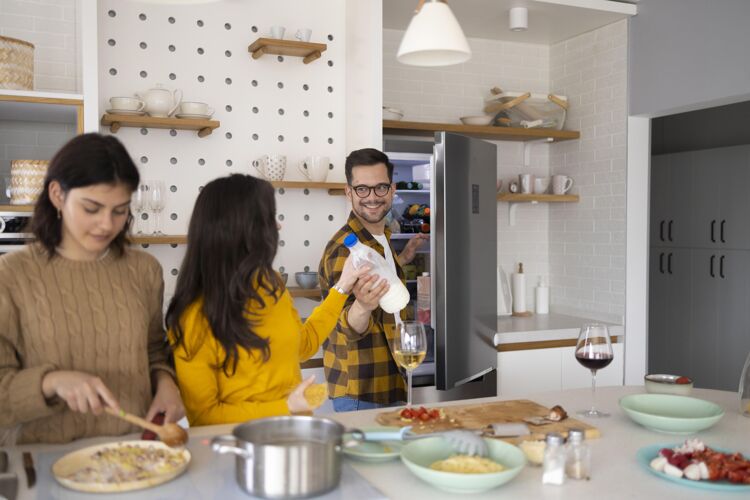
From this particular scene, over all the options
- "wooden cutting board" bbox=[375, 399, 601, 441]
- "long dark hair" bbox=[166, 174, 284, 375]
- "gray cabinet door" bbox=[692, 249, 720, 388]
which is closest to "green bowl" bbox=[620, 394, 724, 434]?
"wooden cutting board" bbox=[375, 399, 601, 441]

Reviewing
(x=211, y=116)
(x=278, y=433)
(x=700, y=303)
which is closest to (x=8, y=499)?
(x=278, y=433)

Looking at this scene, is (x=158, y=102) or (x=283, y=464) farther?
(x=158, y=102)

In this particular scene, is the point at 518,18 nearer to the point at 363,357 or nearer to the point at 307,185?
the point at 307,185

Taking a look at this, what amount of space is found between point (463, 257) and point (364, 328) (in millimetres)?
965

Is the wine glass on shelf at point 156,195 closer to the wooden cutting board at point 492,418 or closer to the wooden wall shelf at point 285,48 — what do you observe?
the wooden wall shelf at point 285,48

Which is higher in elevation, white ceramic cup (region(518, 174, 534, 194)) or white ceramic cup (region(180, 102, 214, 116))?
white ceramic cup (region(180, 102, 214, 116))

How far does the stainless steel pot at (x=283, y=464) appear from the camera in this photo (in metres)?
1.26

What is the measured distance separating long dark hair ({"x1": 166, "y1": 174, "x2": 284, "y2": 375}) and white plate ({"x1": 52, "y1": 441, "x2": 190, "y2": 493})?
31cm

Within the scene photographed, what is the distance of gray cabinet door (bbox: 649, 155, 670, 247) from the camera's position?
21.3 ft

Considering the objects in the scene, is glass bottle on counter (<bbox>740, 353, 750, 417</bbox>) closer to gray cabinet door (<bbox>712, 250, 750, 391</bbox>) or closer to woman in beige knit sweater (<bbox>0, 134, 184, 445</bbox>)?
woman in beige knit sweater (<bbox>0, 134, 184, 445</bbox>)

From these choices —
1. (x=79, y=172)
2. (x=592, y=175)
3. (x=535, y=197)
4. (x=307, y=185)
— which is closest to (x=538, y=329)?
(x=535, y=197)

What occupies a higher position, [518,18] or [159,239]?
[518,18]

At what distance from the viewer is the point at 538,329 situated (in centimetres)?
411

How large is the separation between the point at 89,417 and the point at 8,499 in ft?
1.24
